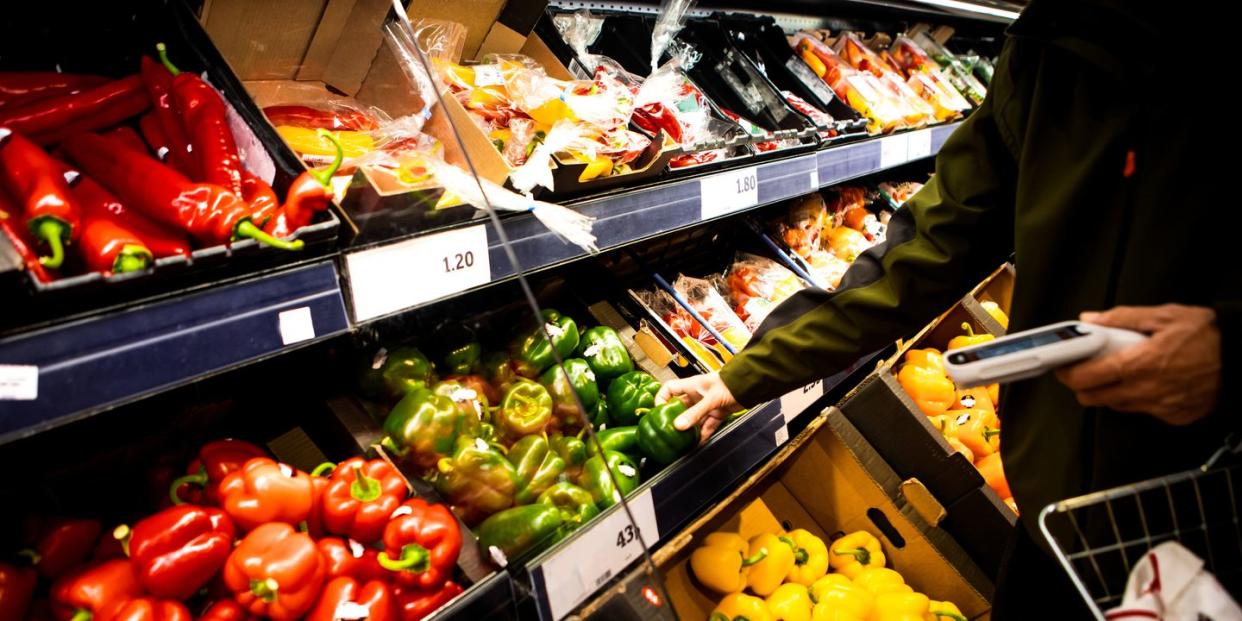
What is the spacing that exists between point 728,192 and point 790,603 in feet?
3.31

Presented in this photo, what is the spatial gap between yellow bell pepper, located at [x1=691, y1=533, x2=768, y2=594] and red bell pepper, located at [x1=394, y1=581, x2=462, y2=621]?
2.30 ft

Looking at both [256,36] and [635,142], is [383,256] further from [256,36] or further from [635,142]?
[635,142]

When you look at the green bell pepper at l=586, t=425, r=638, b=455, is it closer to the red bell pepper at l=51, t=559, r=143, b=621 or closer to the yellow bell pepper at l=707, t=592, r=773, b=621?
the yellow bell pepper at l=707, t=592, r=773, b=621

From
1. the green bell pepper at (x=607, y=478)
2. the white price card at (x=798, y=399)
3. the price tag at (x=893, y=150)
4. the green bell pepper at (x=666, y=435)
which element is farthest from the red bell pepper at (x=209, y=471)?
the price tag at (x=893, y=150)

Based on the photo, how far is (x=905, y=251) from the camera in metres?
1.26

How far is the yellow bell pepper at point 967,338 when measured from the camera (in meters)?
2.44

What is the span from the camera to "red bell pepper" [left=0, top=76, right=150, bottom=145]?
3.48ft

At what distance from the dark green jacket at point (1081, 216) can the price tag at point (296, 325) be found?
91 cm

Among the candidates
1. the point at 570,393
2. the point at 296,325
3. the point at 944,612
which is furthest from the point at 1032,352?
the point at 944,612

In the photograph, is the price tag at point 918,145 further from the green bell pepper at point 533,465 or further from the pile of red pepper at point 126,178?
the pile of red pepper at point 126,178

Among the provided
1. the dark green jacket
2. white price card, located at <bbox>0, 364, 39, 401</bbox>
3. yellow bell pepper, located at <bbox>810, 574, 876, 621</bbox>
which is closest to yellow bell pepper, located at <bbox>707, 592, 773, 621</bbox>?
yellow bell pepper, located at <bbox>810, 574, 876, 621</bbox>

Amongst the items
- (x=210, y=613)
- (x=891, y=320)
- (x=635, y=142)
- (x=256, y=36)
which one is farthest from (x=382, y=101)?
(x=891, y=320)

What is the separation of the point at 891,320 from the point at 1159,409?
0.49 meters

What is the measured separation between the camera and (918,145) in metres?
2.69
